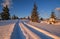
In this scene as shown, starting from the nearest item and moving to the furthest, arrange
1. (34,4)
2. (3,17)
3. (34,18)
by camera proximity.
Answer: (34,18) < (34,4) < (3,17)

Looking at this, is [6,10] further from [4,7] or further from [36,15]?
[36,15]

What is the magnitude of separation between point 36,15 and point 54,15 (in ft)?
52.4

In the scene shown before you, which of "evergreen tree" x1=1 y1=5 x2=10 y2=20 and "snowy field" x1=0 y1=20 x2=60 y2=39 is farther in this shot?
"evergreen tree" x1=1 y1=5 x2=10 y2=20

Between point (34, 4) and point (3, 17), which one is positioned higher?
point (34, 4)

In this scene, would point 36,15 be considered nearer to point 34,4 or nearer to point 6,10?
point 34,4

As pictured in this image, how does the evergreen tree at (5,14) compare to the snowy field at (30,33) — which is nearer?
the snowy field at (30,33)

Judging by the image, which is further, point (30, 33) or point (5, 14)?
point (5, 14)

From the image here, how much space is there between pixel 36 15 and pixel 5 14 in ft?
68.1

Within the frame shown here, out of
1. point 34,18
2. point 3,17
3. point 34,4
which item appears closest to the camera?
point 34,18

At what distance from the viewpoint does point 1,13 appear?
2867 inches

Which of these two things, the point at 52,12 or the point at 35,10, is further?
the point at 52,12

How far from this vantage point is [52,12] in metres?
75.1

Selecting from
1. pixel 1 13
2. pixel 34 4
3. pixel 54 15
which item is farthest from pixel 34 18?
pixel 1 13

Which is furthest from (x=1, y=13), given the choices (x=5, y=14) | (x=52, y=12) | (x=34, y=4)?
(x=52, y=12)
